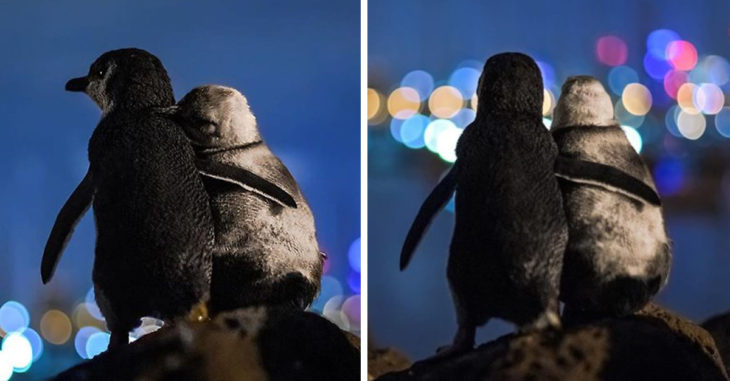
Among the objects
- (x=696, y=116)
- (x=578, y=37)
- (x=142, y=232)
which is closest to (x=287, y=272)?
(x=142, y=232)

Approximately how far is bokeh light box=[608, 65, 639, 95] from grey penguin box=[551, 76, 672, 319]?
0.13 meters

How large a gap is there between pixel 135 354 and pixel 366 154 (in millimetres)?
643

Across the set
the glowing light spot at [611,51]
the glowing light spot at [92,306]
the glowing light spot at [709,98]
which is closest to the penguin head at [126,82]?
the glowing light spot at [92,306]

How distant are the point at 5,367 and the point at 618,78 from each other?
1.43 m

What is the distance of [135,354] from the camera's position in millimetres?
2232

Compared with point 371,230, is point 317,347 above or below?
below

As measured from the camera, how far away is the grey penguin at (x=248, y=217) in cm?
227

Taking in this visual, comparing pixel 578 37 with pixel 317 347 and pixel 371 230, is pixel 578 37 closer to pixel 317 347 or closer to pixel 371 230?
pixel 371 230

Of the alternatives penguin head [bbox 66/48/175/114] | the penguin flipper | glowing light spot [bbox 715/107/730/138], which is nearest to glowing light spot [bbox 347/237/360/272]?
the penguin flipper

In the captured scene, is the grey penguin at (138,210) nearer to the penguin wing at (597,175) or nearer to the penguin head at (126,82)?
the penguin head at (126,82)

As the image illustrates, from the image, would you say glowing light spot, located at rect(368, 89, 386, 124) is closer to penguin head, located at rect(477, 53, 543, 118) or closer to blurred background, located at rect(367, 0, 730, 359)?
blurred background, located at rect(367, 0, 730, 359)

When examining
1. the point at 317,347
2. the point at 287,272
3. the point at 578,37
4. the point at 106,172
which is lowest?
the point at 317,347

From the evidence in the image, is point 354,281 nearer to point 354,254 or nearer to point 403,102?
point 354,254

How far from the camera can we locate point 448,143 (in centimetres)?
238
